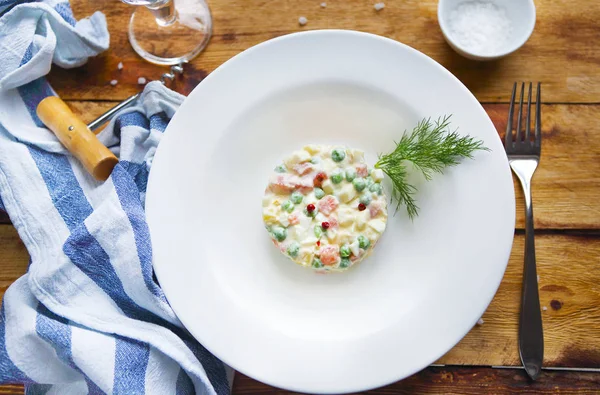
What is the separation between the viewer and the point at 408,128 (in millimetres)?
2688

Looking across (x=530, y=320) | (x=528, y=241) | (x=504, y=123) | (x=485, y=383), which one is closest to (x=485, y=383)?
(x=485, y=383)

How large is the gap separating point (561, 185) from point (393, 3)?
4.14 feet

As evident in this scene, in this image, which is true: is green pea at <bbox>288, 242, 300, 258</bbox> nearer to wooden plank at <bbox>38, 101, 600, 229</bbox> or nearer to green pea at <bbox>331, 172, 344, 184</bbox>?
green pea at <bbox>331, 172, 344, 184</bbox>

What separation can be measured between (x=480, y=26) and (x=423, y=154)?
0.81 meters

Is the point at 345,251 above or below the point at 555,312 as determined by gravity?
above

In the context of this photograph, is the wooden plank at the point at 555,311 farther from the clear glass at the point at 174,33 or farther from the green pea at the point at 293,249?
the clear glass at the point at 174,33

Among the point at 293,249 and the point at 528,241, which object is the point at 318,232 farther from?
the point at 528,241

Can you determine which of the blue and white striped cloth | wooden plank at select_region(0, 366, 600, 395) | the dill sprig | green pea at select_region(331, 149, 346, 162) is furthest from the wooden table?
green pea at select_region(331, 149, 346, 162)

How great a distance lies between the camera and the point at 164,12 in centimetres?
289

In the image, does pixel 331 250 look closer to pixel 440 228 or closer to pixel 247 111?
pixel 440 228

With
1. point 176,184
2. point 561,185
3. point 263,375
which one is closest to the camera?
point 263,375

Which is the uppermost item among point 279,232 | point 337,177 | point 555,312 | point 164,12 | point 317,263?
point 164,12

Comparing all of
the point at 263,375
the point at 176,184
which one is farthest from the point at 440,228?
the point at 176,184

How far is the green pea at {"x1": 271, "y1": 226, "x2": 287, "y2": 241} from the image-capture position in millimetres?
2549
